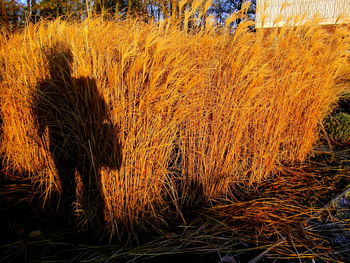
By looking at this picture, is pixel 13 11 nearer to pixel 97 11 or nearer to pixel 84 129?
pixel 97 11

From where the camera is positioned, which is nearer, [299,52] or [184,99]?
[184,99]

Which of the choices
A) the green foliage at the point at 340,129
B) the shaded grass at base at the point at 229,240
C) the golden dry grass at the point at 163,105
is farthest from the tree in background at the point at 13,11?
the green foliage at the point at 340,129

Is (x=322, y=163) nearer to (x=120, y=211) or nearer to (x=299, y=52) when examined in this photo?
(x=299, y=52)

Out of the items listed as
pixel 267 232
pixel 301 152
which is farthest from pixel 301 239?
pixel 301 152

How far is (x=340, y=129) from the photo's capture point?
405 centimetres

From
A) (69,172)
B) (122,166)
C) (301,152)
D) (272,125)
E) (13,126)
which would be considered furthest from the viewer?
(301,152)

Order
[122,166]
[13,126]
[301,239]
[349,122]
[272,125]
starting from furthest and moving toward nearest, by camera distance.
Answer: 1. [349,122]
2. [272,125]
3. [13,126]
4. [301,239]
5. [122,166]

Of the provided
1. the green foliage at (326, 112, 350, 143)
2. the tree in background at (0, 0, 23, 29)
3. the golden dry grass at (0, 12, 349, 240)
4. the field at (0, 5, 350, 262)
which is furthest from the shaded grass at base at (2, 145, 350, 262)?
the tree in background at (0, 0, 23, 29)

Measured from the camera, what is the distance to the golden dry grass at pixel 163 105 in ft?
5.18

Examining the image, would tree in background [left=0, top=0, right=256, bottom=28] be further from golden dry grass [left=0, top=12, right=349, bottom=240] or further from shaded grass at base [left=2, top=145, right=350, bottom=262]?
shaded grass at base [left=2, top=145, right=350, bottom=262]

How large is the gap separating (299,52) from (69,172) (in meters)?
2.31

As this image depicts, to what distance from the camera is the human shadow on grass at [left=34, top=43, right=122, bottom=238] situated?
1.54 metres

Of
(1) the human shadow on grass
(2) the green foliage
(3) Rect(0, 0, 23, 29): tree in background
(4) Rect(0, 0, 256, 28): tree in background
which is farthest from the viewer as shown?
(3) Rect(0, 0, 23, 29): tree in background

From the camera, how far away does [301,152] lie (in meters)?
3.14
